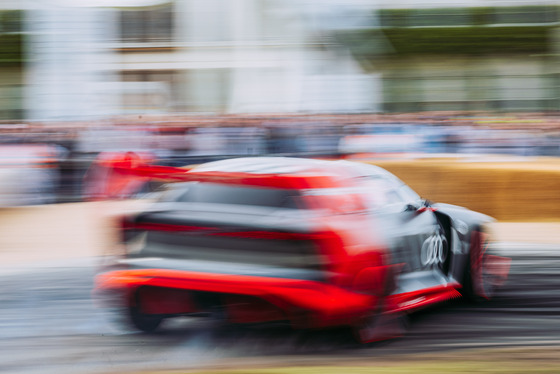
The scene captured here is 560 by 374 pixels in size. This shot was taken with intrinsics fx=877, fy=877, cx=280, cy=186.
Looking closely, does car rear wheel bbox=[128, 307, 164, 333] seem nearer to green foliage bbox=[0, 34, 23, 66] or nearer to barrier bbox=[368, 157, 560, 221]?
barrier bbox=[368, 157, 560, 221]

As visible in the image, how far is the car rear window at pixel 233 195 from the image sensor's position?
493 cm

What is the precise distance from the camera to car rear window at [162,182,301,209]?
4.93 m

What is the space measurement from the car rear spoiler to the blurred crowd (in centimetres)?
1027

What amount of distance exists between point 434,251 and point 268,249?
145cm

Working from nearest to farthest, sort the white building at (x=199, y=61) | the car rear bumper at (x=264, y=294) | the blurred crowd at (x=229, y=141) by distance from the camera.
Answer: the car rear bumper at (x=264, y=294) → the blurred crowd at (x=229, y=141) → the white building at (x=199, y=61)

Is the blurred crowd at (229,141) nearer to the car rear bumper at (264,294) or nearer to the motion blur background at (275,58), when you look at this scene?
the motion blur background at (275,58)

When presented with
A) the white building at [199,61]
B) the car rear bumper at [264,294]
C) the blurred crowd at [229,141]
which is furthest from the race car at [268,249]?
the white building at [199,61]

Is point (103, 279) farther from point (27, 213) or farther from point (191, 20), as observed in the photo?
point (191, 20)

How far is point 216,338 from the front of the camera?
→ 17.9 feet

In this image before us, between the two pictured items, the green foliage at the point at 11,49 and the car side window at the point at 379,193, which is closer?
the car side window at the point at 379,193

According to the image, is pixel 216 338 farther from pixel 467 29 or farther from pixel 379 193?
pixel 467 29

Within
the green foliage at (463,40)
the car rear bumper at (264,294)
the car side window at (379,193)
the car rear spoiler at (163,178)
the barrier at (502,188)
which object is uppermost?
the green foliage at (463,40)

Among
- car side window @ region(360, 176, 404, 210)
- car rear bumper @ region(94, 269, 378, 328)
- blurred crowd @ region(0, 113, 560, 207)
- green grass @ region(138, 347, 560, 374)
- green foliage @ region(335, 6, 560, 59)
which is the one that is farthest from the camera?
green foliage @ region(335, 6, 560, 59)

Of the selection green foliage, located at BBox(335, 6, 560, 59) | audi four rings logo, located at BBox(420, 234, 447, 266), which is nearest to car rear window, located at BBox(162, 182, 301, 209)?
audi four rings logo, located at BBox(420, 234, 447, 266)
